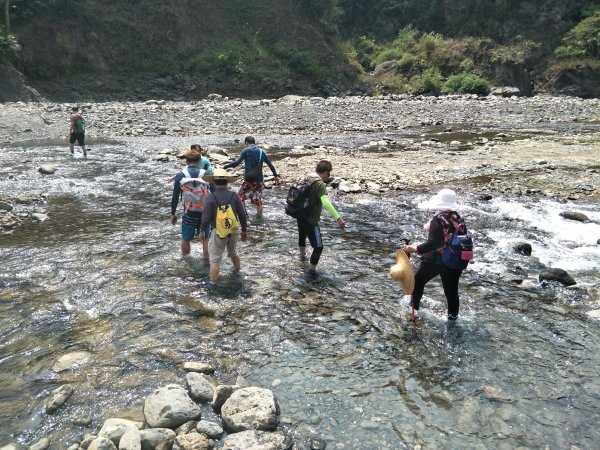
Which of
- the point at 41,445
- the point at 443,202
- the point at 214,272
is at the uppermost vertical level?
the point at 443,202

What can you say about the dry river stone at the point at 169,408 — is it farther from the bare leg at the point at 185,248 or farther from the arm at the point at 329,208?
the bare leg at the point at 185,248

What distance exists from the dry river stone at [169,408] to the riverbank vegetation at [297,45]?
36.6m

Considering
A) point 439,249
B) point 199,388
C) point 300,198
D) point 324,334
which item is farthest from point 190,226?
point 439,249

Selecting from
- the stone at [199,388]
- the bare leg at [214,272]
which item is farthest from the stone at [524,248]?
the stone at [199,388]

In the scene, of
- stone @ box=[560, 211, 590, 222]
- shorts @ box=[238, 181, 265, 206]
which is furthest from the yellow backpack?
stone @ box=[560, 211, 590, 222]

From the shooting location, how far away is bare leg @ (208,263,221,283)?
7.85 m

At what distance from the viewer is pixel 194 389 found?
5.16 meters

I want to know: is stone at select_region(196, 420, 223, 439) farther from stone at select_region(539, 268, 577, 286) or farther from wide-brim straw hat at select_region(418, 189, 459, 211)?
stone at select_region(539, 268, 577, 286)

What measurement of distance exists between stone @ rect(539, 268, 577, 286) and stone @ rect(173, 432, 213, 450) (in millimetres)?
6337

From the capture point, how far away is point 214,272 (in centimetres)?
789

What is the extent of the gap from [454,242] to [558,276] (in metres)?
3.20

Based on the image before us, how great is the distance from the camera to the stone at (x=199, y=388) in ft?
16.8

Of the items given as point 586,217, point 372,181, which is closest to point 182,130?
point 372,181

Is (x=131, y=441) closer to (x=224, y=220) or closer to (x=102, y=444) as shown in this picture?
(x=102, y=444)
